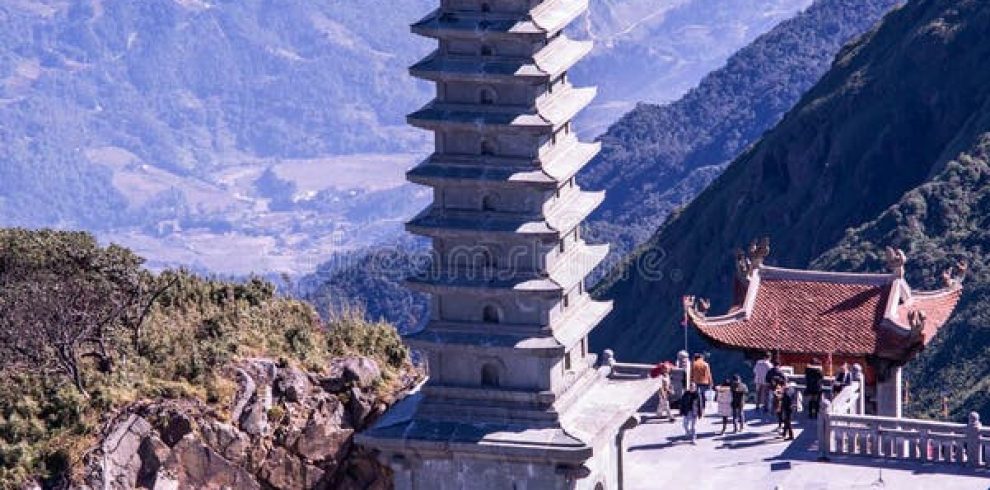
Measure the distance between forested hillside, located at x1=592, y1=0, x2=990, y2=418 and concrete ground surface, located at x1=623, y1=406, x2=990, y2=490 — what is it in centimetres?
6127

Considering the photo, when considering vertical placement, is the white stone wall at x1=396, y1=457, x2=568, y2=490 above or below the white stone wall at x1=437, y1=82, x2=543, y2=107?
below

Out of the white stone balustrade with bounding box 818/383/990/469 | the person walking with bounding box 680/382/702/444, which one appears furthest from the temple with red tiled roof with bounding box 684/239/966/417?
the white stone balustrade with bounding box 818/383/990/469

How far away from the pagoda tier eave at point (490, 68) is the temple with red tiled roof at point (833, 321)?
11.1 meters

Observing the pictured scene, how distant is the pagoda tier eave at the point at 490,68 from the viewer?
2100 inches

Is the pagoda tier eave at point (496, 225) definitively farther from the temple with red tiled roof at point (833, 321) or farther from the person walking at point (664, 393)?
the temple with red tiled roof at point (833, 321)

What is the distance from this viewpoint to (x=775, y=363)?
62.9 meters

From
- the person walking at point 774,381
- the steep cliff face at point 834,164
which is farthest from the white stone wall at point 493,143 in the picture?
the steep cliff face at point 834,164

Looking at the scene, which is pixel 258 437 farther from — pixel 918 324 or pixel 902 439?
pixel 918 324

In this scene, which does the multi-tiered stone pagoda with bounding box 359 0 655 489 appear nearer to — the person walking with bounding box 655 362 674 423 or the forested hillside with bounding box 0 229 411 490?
the forested hillside with bounding box 0 229 411 490

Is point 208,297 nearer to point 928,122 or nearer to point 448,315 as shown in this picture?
point 448,315

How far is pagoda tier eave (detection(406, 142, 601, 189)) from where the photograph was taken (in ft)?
175

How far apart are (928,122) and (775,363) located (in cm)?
7147

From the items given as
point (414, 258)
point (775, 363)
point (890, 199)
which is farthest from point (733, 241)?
point (775, 363)

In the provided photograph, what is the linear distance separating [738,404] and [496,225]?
9.50m
